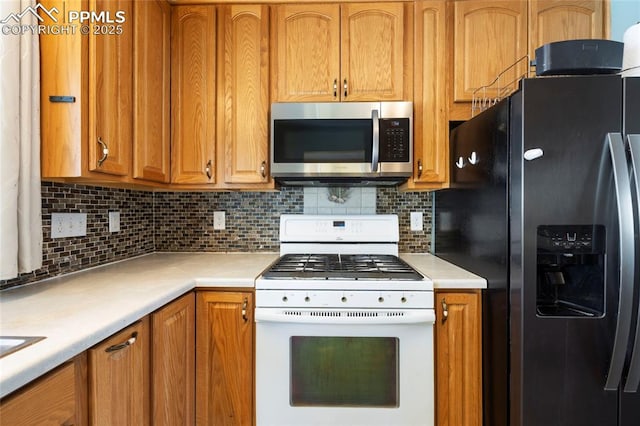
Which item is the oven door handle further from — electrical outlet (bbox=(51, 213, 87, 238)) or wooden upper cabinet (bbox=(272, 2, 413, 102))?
wooden upper cabinet (bbox=(272, 2, 413, 102))

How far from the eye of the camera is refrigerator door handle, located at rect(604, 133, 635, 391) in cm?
111

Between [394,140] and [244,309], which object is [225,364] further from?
[394,140]

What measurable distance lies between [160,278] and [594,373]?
1671 millimetres

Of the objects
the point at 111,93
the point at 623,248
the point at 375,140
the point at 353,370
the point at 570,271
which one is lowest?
the point at 353,370

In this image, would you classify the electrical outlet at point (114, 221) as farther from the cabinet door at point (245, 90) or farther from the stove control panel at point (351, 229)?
the stove control panel at point (351, 229)

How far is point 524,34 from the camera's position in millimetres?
1767

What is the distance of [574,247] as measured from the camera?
119 cm

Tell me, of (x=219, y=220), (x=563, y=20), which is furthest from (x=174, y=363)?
(x=563, y=20)

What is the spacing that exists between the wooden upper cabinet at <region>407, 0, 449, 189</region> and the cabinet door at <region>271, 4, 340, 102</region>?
431 mm

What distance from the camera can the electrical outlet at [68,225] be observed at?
1.42 m

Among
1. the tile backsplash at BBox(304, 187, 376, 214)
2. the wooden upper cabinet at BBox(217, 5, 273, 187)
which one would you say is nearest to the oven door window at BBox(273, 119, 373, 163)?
the wooden upper cabinet at BBox(217, 5, 273, 187)

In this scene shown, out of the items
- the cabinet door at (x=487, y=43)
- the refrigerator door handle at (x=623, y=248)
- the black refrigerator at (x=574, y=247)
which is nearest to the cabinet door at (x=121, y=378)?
the black refrigerator at (x=574, y=247)

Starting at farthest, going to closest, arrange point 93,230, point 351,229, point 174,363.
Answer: point 351,229 < point 93,230 < point 174,363

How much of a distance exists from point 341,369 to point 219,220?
119 centimetres
